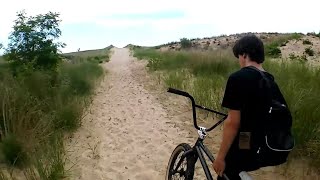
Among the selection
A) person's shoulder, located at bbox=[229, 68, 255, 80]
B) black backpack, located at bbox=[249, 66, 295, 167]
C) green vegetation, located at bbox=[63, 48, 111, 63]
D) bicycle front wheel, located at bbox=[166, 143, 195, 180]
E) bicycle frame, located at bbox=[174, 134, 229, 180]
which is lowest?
green vegetation, located at bbox=[63, 48, 111, 63]

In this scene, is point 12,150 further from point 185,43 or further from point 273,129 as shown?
point 185,43

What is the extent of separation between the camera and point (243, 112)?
2.45 m

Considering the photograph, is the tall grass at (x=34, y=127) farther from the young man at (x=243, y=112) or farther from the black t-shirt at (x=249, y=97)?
the black t-shirt at (x=249, y=97)

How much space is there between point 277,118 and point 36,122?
13.5ft

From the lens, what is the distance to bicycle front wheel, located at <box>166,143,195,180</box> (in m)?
3.47

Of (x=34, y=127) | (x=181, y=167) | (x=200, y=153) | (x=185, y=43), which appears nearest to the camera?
(x=200, y=153)

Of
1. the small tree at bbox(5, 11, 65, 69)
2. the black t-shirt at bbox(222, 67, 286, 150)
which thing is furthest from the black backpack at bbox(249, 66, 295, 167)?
the small tree at bbox(5, 11, 65, 69)

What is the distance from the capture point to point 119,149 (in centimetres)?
640

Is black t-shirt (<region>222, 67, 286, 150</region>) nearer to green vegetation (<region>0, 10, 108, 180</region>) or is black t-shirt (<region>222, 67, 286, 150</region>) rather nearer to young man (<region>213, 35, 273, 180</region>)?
young man (<region>213, 35, 273, 180</region>)

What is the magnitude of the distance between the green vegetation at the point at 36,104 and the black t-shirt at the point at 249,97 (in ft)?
8.72

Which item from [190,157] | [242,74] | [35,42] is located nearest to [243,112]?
[242,74]

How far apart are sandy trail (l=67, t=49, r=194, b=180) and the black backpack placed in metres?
2.91

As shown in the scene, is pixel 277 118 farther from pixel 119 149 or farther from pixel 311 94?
pixel 119 149

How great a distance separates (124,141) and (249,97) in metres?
4.72
